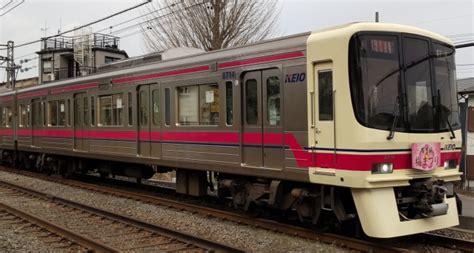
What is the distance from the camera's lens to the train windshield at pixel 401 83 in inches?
276

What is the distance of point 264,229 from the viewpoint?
8.63 metres

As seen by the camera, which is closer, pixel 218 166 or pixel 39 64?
pixel 218 166

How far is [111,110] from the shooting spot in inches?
516

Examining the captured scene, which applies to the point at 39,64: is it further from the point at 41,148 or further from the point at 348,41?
the point at 348,41

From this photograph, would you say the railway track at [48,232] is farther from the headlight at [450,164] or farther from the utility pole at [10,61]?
the utility pole at [10,61]

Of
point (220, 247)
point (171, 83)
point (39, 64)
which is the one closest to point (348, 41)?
point (220, 247)

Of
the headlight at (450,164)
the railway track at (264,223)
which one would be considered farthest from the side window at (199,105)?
the headlight at (450,164)

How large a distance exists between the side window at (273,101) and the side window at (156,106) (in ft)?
11.6

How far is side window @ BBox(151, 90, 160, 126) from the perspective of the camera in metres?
11.3

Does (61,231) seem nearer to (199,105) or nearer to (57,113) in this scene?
(199,105)

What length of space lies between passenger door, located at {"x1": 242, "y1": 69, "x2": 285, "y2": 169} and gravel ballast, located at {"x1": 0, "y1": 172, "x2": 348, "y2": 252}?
44.3 inches

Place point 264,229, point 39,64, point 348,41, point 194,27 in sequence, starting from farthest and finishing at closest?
point 39,64 < point 194,27 < point 264,229 < point 348,41

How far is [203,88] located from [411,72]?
159 inches

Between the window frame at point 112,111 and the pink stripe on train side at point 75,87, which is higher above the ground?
the pink stripe on train side at point 75,87
